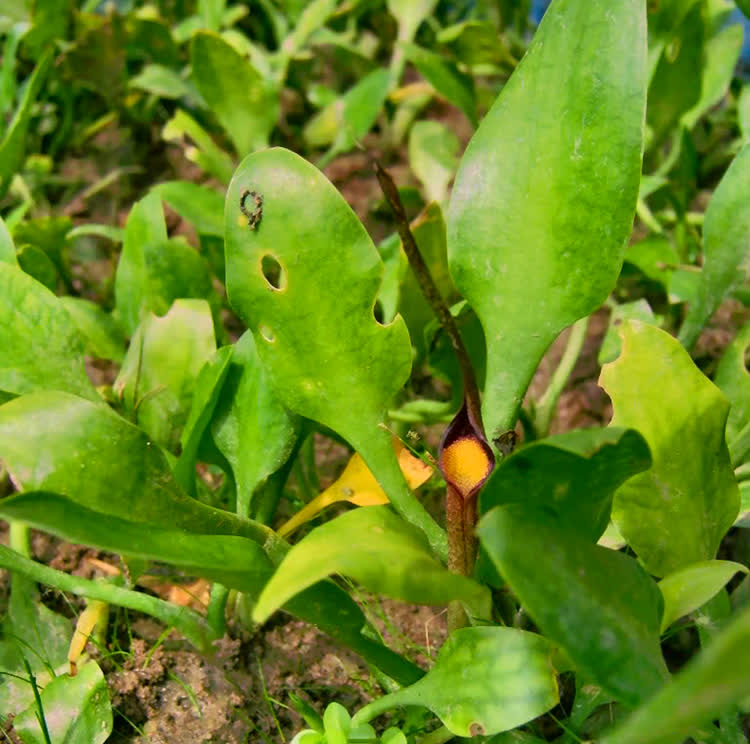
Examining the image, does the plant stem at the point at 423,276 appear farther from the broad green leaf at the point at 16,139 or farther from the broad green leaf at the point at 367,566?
the broad green leaf at the point at 16,139

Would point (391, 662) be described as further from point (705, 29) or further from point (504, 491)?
point (705, 29)

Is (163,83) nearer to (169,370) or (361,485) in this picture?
(169,370)

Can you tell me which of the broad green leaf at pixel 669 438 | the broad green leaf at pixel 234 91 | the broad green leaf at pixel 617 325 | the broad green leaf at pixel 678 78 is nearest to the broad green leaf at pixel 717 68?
the broad green leaf at pixel 678 78

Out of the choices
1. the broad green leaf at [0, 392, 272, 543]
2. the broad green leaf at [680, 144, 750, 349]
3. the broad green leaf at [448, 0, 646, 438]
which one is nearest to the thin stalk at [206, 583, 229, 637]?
the broad green leaf at [0, 392, 272, 543]

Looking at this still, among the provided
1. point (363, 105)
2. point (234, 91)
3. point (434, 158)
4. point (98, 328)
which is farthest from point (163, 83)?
point (98, 328)

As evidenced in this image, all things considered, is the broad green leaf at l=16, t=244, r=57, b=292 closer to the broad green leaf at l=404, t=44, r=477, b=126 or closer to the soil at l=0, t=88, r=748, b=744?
the soil at l=0, t=88, r=748, b=744
